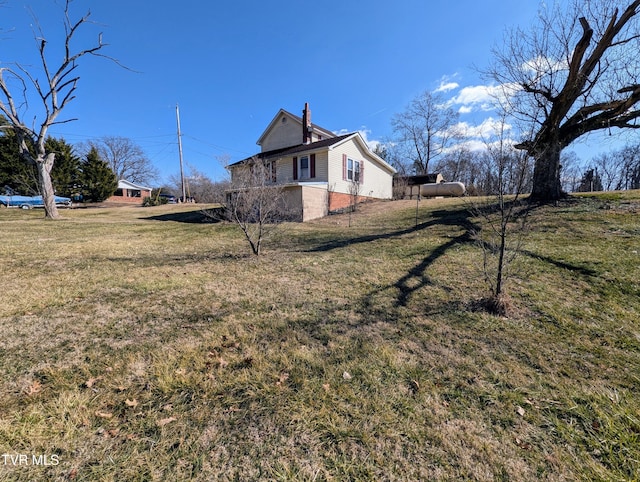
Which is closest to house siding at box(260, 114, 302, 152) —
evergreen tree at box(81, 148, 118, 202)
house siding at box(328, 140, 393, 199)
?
house siding at box(328, 140, 393, 199)

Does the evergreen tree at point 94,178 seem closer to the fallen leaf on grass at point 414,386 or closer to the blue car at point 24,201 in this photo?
the blue car at point 24,201

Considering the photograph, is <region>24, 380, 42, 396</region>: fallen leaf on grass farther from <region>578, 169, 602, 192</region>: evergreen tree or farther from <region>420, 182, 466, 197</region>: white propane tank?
<region>578, 169, 602, 192</region>: evergreen tree

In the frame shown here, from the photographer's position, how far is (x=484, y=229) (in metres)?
8.47

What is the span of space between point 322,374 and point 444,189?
76.5 ft

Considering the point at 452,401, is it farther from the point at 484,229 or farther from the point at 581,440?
the point at 484,229

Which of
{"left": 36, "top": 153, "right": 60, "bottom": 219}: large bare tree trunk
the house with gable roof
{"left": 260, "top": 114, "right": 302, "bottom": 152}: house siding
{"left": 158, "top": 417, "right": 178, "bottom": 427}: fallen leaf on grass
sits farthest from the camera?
{"left": 260, "top": 114, "right": 302, "bottom": 152}: house siding

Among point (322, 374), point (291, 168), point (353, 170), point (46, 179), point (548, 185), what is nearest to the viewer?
point (322, 374)

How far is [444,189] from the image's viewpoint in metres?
22.4

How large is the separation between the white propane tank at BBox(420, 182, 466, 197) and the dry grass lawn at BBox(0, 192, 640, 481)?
679 inches

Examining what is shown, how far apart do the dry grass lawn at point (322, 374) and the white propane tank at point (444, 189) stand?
1726cm

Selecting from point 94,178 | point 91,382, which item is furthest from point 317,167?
point 94,178

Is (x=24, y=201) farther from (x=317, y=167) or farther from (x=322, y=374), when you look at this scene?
(x=322, y=374)

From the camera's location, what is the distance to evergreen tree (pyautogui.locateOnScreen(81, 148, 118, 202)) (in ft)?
97.9

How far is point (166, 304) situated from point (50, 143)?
3588cm
